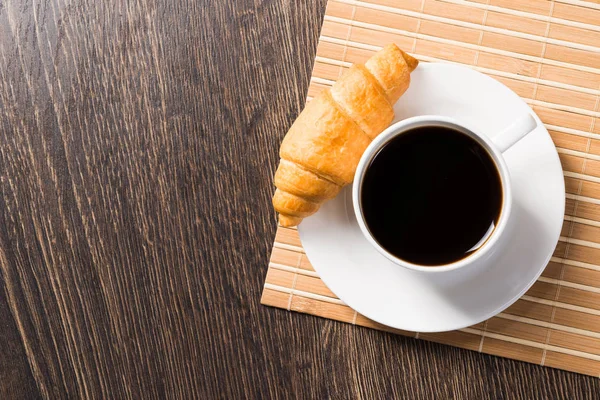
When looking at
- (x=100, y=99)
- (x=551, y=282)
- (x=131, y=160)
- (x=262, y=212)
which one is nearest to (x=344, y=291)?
(x=262, y=212)

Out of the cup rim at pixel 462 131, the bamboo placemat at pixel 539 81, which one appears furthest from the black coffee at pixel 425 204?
the bamboo placemat at pixel 539 81

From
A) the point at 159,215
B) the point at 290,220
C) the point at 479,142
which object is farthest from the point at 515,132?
the point at 159,215

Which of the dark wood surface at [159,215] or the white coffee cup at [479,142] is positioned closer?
the white coffee cup at [479,142]

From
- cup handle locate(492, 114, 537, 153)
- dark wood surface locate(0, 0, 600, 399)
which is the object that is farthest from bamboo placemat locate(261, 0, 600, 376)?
cup handle locate(492, 114, 537, 153)

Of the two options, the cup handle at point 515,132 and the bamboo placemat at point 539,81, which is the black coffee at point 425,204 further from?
the bamboo placemat at point 539,81

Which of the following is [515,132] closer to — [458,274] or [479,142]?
[479,142]

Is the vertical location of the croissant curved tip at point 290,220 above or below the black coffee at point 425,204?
below
